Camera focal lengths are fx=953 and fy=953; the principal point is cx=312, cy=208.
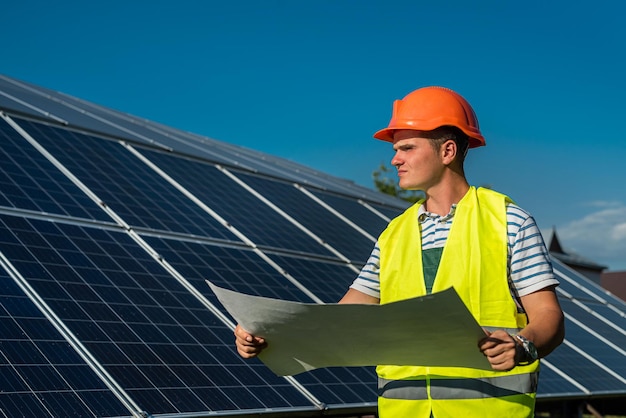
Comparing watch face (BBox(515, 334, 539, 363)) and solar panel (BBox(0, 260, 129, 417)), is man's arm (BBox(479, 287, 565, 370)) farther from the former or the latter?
solar panel (BBox(0, 260, 129, 417))

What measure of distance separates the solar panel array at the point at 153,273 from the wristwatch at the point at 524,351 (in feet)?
10.3

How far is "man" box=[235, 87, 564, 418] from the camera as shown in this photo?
135 inches

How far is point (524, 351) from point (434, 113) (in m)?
1.03

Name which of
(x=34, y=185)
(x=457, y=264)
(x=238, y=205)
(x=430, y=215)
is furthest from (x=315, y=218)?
(x=457, y=264)

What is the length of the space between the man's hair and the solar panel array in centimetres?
291

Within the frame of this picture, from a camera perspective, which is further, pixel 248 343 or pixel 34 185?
pixel 34 185

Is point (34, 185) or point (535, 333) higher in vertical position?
point (34, 185)

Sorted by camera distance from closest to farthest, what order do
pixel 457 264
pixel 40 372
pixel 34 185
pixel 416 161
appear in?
1. pixel 457 264
2. pixel 416 161
3. pixel 40 372
4. pixel 34 185

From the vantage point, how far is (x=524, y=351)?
10.1 ft

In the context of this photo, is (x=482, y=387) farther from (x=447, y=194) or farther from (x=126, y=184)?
(x=126, y=184)

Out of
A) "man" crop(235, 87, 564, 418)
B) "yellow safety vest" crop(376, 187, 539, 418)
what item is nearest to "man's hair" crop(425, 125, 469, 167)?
"man" crop(235, 87, 564, 418)

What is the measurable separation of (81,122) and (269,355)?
327 inches

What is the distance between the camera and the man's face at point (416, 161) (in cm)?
367

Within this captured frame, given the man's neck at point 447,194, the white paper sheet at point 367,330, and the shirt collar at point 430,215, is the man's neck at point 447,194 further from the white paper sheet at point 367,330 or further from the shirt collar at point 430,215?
the white paper sheet at point 367,330
